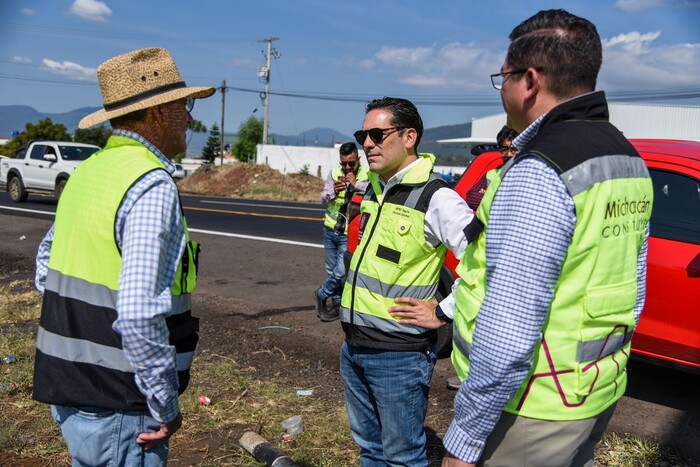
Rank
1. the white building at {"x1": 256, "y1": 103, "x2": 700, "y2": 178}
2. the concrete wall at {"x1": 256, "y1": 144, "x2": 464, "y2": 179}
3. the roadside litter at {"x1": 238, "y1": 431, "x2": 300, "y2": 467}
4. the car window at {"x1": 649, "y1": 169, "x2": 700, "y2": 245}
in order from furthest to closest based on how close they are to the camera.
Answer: the concrete wall at {"x1": 256, "y1": 144, "x2": 464, "y2": 179}, the white building at {"x1": 256, "y1": 103, "x2": 700, "y2": 178}, the car window at {"x1": 649, "y1": 169, "x2": 700, "y2": 245}, the roadside litter at {"x1": 238, "y1": 431, "x2": 300, "y2": 467}

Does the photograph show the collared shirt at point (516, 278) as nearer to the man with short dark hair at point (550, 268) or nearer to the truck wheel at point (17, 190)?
the man with short dark hair at point (550, 268)

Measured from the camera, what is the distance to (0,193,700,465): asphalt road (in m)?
4.41

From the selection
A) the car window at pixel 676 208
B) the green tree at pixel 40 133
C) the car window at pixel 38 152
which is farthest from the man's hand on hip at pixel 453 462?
the green tree at pixel 40 133

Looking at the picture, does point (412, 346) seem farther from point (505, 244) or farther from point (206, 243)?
point (206, 243)

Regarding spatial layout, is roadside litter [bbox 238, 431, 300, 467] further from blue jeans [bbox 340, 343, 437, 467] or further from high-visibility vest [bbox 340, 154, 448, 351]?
high-visibility vest [bbox 340, 154, 448, 351]

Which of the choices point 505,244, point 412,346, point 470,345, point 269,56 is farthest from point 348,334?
point 269,56

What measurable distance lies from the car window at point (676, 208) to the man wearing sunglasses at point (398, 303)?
252 cm

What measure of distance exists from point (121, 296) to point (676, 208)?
4138 millimetres

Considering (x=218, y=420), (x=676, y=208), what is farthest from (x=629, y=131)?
(x=218, y=420)

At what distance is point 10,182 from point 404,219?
69.8 ft

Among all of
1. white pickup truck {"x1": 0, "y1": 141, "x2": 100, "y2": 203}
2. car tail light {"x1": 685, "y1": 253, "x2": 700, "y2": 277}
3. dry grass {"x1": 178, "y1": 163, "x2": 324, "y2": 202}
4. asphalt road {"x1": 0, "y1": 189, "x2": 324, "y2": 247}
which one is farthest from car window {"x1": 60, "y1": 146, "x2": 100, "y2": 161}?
car tail light {"x1": 685, "y1": 253, "x2": 700, "y2": 277}

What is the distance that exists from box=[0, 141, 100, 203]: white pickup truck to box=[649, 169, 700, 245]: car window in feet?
57.0

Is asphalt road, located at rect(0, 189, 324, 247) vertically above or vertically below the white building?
below

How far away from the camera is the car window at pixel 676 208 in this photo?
14.9ft
